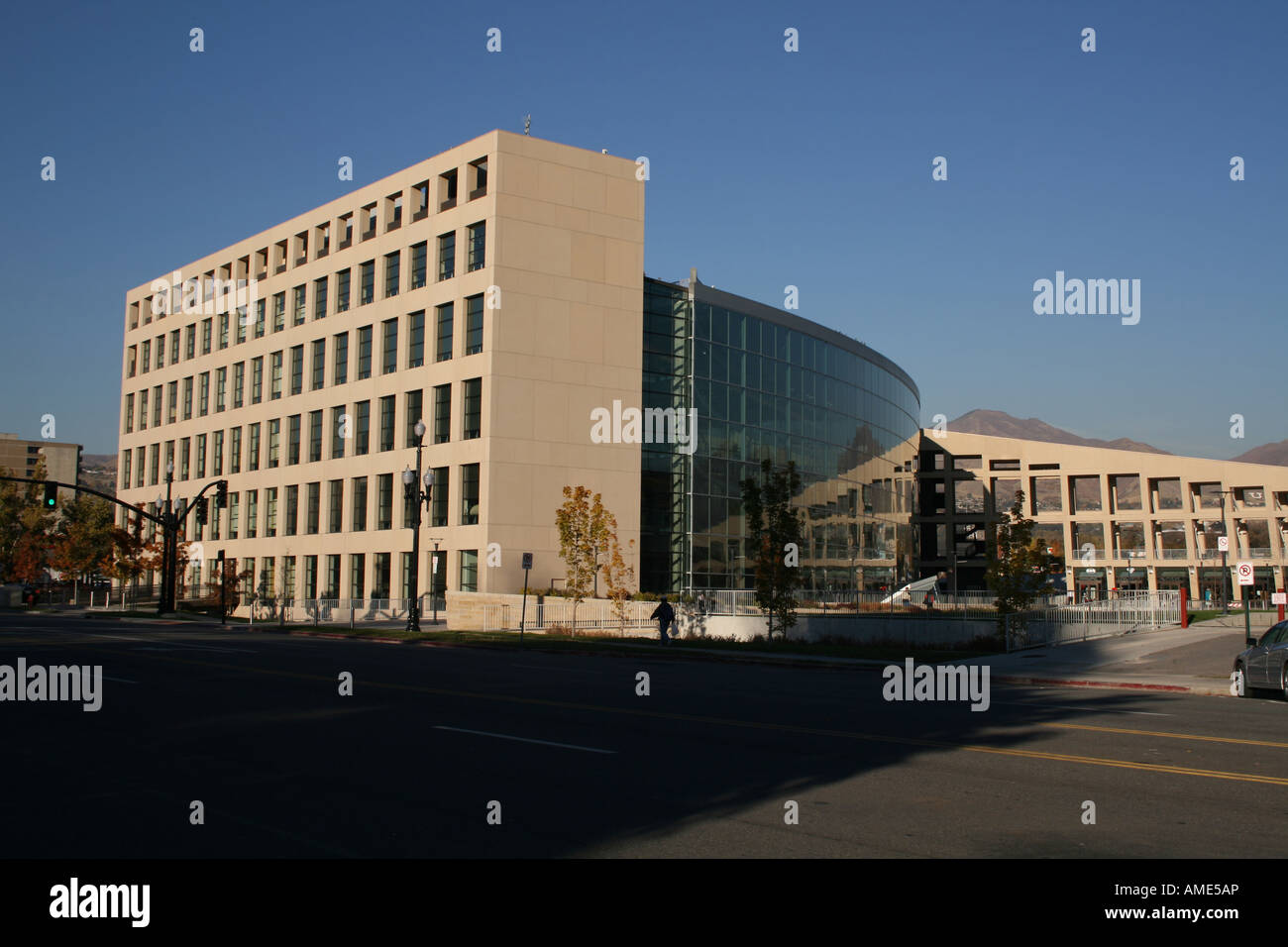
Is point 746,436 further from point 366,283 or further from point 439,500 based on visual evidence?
point 366,283

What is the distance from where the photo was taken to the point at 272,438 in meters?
69.4

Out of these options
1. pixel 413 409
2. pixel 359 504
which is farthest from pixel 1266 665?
pixel 359 504

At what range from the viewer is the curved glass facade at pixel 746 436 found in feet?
188

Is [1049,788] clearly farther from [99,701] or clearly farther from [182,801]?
[99,701]

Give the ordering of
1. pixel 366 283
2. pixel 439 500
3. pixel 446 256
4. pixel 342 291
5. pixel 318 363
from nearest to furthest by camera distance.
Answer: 1. pixel 439 500
2. pixel 446 256
3. pixel 366 283
4. pixel 342 291
5. pixel 318 363

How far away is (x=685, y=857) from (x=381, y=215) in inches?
2292

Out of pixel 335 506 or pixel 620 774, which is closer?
pixel 620 774

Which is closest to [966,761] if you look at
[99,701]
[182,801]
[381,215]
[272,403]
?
[182,801]

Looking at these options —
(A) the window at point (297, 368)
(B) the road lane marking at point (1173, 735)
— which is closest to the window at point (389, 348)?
(A) the window at point (297, 368)

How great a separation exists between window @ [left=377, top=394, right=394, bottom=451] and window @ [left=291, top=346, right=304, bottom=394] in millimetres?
9595

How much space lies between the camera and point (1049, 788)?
9.75 m

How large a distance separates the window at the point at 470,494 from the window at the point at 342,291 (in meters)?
16.6

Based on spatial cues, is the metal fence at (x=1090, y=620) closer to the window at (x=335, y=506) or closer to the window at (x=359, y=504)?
the window at (x=359, y=504)

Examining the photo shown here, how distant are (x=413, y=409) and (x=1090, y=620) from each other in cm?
3471
